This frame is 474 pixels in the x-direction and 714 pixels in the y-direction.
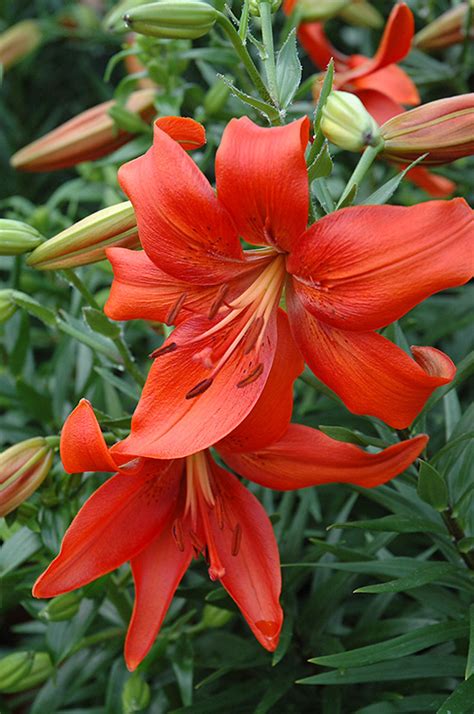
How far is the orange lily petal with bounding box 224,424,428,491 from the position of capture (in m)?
0.69

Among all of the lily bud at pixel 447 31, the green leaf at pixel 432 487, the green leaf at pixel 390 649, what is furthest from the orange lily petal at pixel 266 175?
the lily bud at pixel 447 31

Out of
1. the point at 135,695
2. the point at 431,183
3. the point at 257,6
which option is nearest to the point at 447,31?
the point at 431,183

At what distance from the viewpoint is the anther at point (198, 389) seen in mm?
735

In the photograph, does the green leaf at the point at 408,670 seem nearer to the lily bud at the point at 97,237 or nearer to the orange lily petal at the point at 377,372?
the orange lily petal at the point at 377,372

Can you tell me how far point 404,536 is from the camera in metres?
1.21

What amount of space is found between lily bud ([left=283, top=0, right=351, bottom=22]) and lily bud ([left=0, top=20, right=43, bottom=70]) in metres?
0.49

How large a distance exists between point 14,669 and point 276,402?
46cm

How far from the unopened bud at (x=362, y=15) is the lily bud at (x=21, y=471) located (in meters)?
0.89

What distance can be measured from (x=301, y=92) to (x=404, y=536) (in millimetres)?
565

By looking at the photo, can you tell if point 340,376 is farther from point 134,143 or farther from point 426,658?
point 134,143

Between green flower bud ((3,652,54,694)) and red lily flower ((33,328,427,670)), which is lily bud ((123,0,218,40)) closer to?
red lily flower ((33,328,427,670))

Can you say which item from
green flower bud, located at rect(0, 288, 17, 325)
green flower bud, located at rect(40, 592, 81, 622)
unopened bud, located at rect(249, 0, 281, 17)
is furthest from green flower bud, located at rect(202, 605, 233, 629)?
unopened bud, located at rect(249, 0, 281, 17)

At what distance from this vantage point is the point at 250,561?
0.81 m

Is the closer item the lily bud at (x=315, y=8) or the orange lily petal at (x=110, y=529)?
the orange lily petal at (x=110, y=529)
